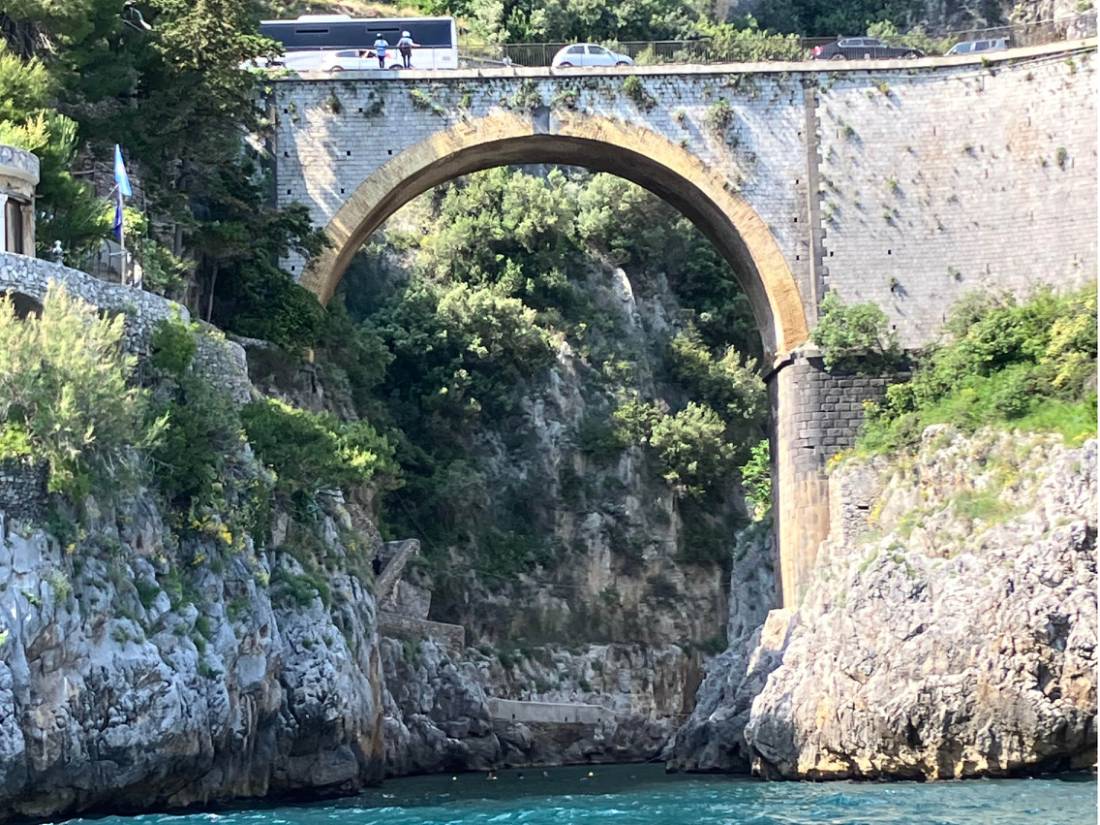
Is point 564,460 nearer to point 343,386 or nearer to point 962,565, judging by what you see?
point 343,386

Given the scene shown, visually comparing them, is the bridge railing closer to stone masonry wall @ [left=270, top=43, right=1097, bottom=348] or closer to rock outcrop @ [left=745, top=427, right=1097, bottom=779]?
stone masonry wall @ [left=270, top=43, right=1097, bottom=348]

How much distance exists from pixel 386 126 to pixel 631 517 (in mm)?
15655

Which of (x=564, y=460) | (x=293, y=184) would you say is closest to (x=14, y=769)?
(x=293, y=184)

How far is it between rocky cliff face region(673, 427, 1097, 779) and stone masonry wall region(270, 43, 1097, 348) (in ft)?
15.7

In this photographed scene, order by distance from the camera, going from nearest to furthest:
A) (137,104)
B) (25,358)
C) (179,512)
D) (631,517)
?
1. (25,358)
2. (179,512)
3. (137,104)
4. (631,517)

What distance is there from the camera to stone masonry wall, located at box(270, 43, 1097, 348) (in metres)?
43.6

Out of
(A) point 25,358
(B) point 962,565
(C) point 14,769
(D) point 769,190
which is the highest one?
(D) point 769,190

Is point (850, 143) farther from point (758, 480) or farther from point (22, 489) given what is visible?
point (22, 489)

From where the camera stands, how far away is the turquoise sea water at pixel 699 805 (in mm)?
29578

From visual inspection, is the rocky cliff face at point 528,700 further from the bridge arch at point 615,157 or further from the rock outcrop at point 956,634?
the bridge arch at point 615,157

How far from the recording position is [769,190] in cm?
4459

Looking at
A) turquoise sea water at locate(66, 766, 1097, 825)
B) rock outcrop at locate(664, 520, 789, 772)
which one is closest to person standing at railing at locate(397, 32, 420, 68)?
rock outcrop at locate(664, 520, 789, 772)

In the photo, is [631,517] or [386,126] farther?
[631,517]

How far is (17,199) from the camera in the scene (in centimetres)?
3478
